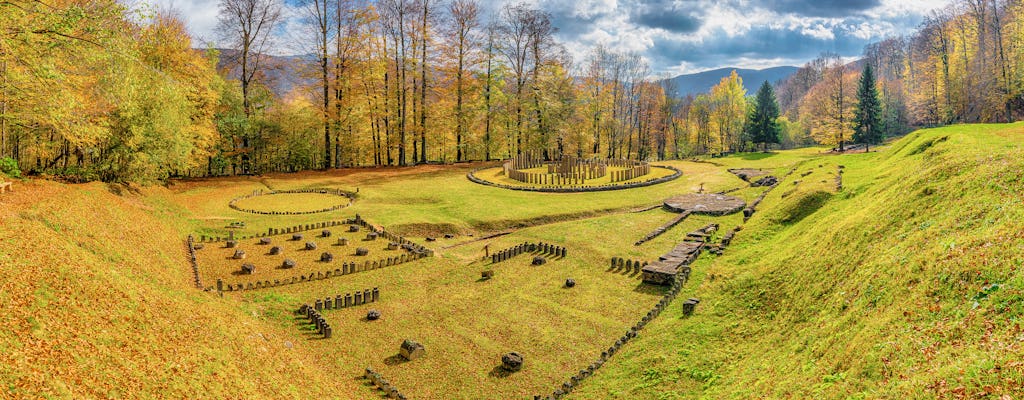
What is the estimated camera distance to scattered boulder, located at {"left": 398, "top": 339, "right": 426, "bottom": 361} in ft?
44.8

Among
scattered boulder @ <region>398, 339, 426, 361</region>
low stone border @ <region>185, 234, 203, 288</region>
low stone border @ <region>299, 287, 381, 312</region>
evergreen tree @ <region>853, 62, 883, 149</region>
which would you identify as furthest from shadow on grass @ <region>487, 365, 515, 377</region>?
evergreen tree @ <region>853, 62, 883, 149</region>

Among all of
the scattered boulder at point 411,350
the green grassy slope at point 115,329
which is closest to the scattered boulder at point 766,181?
the scattered boulder at point 411,350

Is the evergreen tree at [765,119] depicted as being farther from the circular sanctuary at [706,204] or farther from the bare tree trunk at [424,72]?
the bare tree trunk at [424,72]

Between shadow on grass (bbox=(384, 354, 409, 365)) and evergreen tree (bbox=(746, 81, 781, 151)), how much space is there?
6933cm

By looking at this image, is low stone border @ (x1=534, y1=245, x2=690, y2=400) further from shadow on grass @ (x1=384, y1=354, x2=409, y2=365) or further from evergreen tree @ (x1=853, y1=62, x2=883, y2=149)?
evergreen tree @ (x1=853, y1=62, x2=883, y2=149)

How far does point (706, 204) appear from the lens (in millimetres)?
31797

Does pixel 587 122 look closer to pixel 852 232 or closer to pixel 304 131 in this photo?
pixel 304 131

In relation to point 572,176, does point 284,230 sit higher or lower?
lower

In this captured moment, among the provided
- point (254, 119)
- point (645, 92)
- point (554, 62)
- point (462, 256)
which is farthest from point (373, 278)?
point (645, 92)

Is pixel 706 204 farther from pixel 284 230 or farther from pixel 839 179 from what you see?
pixel 284 230

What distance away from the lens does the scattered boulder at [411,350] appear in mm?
13664

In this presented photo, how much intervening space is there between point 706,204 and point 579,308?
18.5 meters

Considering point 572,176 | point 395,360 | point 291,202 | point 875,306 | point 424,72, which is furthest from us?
point 424,72

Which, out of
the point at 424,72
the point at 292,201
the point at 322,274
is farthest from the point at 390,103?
the point at 322,274
